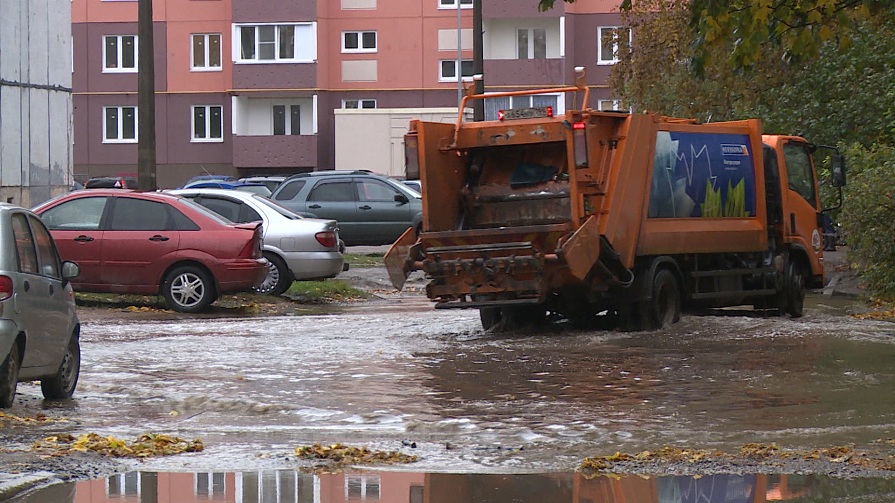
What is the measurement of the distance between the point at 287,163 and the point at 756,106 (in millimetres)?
31174

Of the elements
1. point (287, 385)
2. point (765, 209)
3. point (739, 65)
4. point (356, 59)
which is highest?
point (356, 59)

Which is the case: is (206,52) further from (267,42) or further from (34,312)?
(34,312)

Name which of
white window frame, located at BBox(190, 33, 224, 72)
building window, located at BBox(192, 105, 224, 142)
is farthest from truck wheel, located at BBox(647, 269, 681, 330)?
white window frame, located at BBox(190, 33, 224, 72)

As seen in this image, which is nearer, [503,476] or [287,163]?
[503,476]

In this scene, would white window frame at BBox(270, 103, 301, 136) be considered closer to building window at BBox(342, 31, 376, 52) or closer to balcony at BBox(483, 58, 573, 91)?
building window at BBox(342, 31, 376, 52)

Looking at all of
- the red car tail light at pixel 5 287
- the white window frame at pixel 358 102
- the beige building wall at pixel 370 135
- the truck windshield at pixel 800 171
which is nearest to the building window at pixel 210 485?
the red car tail light at pixel 5 287

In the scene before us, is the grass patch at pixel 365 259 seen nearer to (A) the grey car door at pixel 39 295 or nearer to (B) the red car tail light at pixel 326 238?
(B) the red car tail light at pixel 326 238

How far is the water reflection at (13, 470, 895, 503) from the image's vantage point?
7.00 metres

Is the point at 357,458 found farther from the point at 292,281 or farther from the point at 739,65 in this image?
the point at 292,281

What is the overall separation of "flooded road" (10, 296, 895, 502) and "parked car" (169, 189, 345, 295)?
10.8 ft

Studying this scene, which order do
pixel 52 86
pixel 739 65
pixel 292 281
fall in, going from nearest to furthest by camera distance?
pixel 739 65
pixel 292 281
pixel 52 86

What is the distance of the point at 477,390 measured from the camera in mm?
11688

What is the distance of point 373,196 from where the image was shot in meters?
28.3

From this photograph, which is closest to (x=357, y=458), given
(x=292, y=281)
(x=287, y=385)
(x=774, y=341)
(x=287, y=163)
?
(x=287, y=385)
